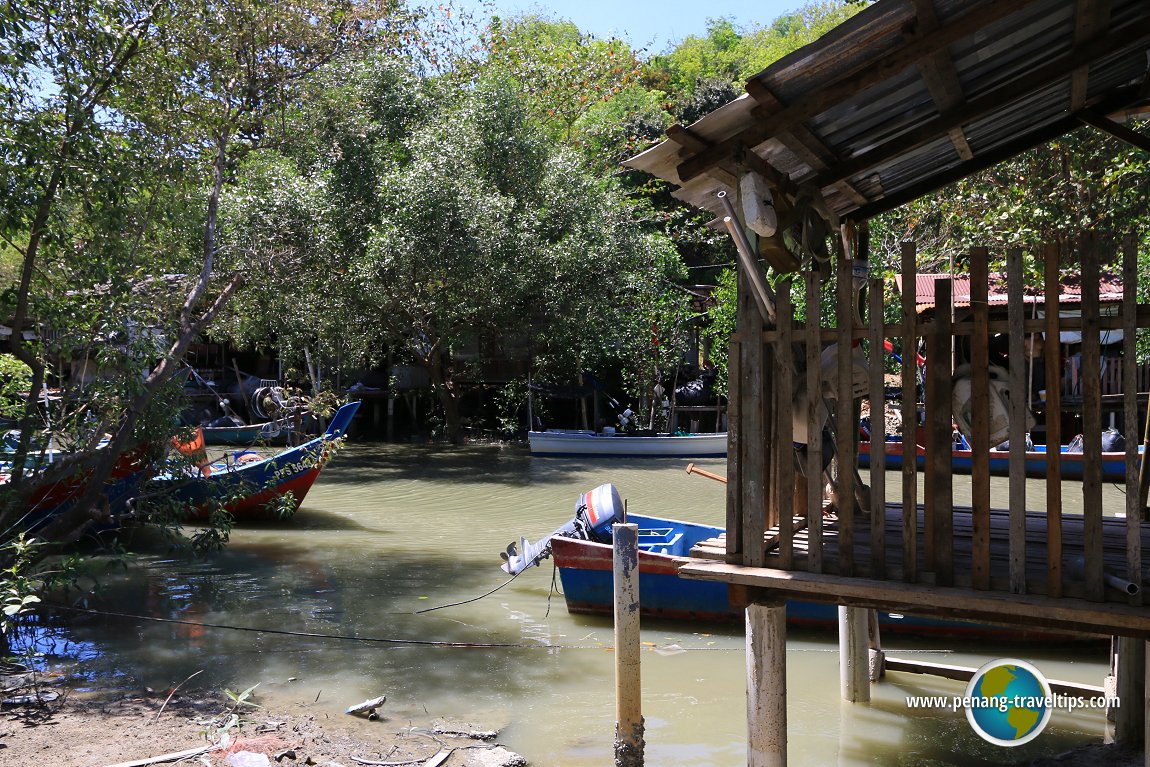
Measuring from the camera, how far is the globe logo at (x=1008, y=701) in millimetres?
5387

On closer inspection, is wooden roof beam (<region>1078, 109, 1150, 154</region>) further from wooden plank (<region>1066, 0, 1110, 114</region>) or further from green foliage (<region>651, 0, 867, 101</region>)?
green foliage (<region>651, 0, 867, 101</region>)

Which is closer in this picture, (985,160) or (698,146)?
(698,146)

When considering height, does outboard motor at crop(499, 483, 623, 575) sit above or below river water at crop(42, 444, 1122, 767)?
above

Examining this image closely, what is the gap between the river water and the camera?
245 inches

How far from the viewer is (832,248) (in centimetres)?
676

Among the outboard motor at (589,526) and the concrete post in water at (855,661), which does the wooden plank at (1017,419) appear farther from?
the outboard motor at (589,526)

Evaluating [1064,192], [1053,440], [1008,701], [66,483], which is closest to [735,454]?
[1053,440]

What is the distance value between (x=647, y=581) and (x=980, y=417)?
4955 mm

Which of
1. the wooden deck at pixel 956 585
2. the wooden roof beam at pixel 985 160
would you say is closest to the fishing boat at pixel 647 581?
the wooden roof beam at pixel 985 160

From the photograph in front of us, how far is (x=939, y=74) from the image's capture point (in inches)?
158

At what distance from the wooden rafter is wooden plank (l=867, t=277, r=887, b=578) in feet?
2.90

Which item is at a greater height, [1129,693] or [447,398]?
[447,398]

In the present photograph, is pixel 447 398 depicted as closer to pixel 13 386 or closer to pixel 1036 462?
pixel 1036 462

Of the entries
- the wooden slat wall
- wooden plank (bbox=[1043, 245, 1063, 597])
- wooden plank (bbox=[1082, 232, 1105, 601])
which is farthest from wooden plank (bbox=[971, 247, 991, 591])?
the wooden slat wall
